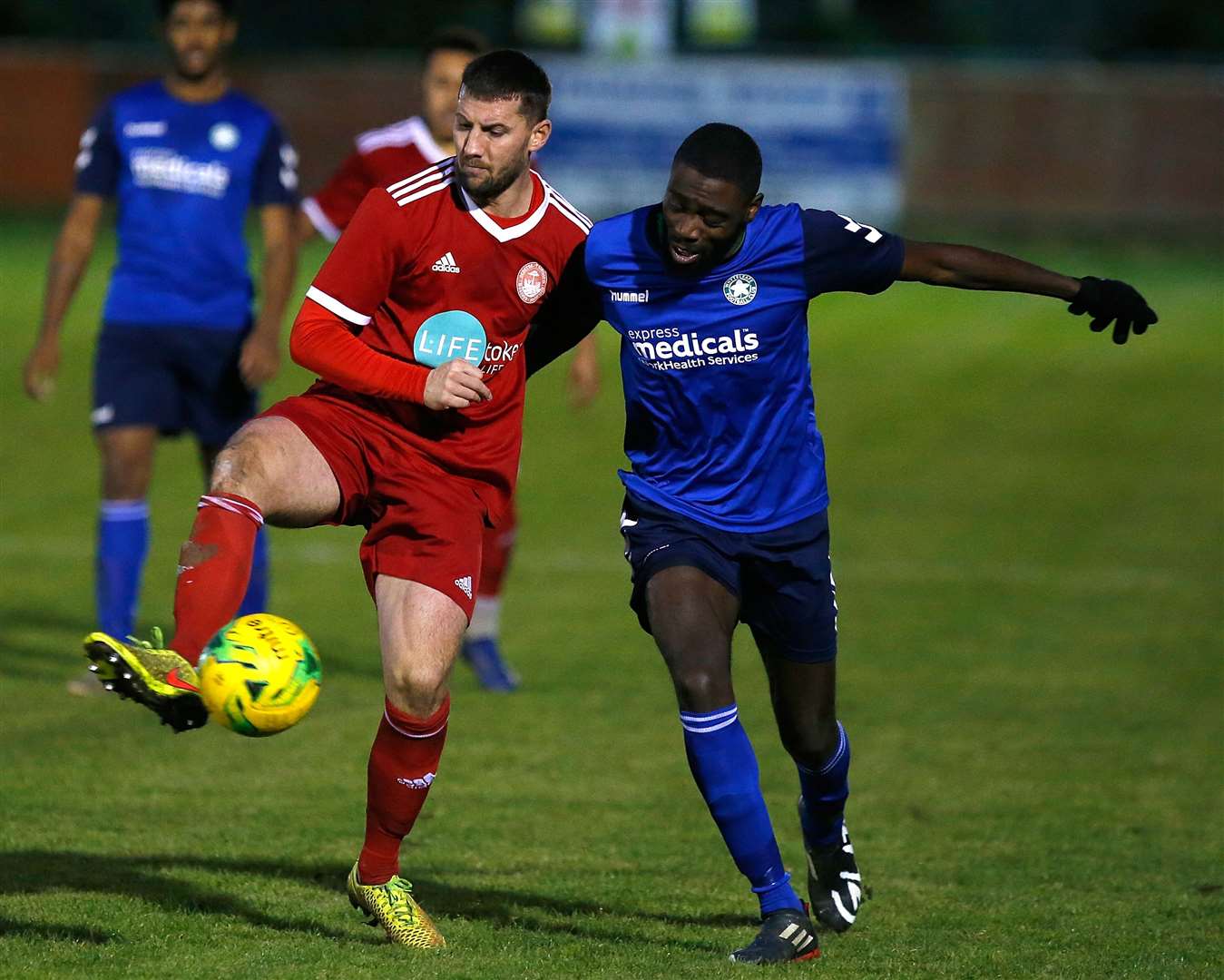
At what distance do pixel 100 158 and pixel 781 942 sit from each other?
4.91 m

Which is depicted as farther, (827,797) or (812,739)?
(827,797)

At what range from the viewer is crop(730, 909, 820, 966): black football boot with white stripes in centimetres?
502

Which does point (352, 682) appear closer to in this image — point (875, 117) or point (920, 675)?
point (920, 675)

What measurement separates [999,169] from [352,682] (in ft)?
82.0

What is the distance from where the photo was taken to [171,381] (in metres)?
8.38

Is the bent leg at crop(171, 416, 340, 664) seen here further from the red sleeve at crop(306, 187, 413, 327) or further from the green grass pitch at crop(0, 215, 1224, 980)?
the green grass pitch at crop(0, 215, 1224, 980)

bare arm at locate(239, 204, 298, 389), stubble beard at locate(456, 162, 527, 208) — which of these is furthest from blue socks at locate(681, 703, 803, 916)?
bare arm at locate(239, 204, 298, 389)

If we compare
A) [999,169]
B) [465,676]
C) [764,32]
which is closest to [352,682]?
[465,676]

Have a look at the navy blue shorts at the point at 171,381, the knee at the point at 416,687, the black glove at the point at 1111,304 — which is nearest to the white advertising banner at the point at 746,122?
the navy blue shorts at the point at 171,381

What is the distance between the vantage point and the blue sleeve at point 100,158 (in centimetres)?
834

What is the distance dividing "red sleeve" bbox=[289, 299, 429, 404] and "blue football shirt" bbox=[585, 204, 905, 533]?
0.58 metres

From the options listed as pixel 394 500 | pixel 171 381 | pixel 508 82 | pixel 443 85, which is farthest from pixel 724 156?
pixel 171 381

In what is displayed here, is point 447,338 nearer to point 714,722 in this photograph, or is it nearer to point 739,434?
point 739,434

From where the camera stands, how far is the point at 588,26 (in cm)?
3284
